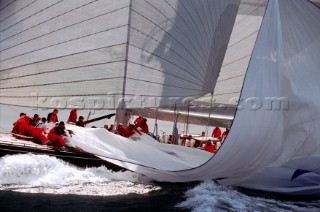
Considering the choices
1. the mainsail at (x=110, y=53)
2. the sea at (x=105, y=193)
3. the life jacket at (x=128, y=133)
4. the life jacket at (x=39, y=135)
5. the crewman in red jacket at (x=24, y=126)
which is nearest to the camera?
the sea at (x=105, y=193)

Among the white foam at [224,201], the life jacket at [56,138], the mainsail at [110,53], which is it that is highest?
the mainsail at [110,53]

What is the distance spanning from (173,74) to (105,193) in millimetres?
3447

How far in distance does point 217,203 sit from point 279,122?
6.25 feet

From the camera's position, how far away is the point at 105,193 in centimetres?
878

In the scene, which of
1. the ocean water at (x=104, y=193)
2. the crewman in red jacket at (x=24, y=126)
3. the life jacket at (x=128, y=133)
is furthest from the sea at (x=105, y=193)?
the crewman in red jacket at (x=24, y=126)

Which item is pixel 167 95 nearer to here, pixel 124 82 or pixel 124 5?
pixel 124 82

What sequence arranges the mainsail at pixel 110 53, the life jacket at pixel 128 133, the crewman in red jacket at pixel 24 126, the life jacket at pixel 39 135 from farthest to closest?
the crewman in red jacket at pixel 24 126
the life jacket at pixel 128 133
the life jacket at pixel 39 135
the mainsail at pixel 110 53

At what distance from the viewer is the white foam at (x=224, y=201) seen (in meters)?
8.15

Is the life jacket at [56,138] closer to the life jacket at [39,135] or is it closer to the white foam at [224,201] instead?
the life jacket at [39,135]

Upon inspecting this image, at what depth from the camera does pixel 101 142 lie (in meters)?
9.93

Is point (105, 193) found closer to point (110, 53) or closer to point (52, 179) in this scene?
point (52, 179)

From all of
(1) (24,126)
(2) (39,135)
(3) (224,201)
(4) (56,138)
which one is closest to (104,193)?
(4) (56,138)

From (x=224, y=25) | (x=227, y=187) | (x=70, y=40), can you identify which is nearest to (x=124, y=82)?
(x=70, y=40)

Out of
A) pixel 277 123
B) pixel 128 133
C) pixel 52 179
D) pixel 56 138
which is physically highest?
pixel 277 123
